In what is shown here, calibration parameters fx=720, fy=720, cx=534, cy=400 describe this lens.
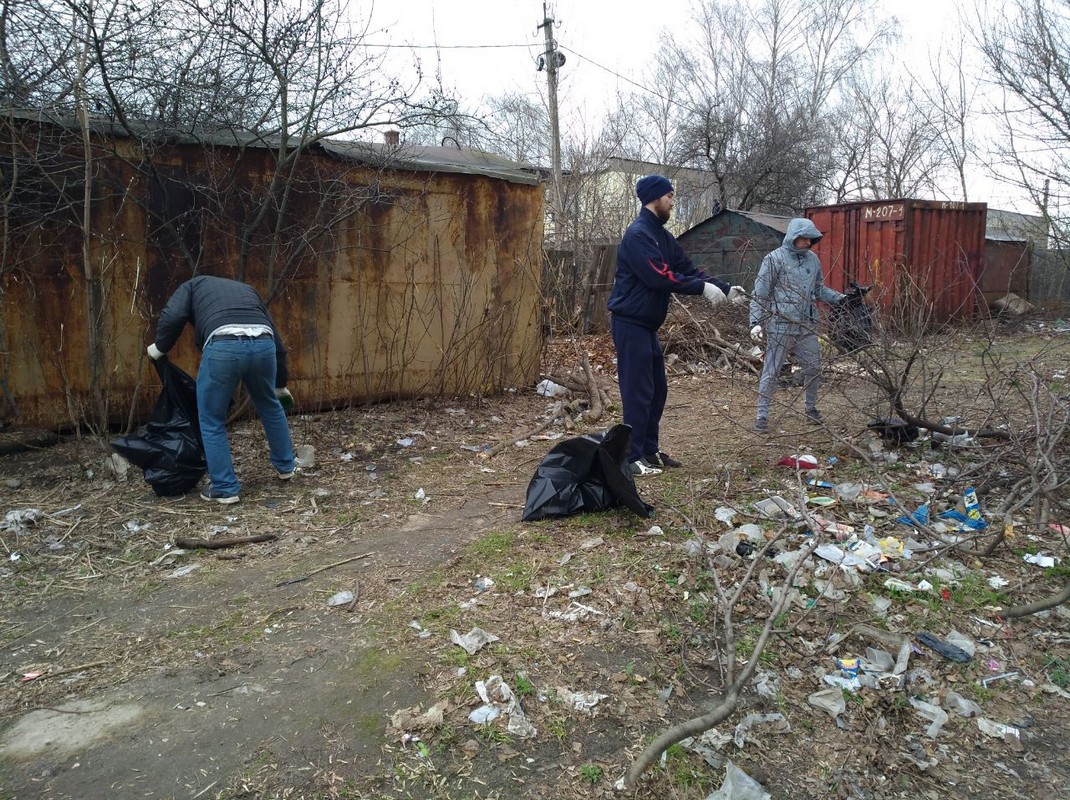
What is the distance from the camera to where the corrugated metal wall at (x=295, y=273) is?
4.90 meters

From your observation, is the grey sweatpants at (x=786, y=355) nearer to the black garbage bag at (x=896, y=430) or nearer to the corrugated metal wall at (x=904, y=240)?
the black garbage bag at (x=896, y=430)

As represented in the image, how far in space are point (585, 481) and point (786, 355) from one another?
229 centimetres

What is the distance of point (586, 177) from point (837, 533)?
1229 cm

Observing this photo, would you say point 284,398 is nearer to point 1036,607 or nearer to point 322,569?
point 322,569

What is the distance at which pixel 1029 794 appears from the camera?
2.07m

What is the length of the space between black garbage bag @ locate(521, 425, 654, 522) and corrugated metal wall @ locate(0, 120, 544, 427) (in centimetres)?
295

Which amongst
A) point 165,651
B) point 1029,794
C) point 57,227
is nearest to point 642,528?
point 1029,794

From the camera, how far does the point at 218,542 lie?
3.66 meters

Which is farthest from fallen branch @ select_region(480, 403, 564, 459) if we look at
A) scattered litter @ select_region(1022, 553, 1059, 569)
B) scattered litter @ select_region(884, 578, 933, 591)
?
scattered litter @ select_region(1022, 553, 1059, 569)

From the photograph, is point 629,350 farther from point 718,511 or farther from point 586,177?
point 586,177

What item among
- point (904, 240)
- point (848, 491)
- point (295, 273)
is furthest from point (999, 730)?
point (904, 240)

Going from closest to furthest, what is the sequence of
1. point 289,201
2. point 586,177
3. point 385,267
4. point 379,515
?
point 379,515
point 289,201
point 385,267
point 586,177

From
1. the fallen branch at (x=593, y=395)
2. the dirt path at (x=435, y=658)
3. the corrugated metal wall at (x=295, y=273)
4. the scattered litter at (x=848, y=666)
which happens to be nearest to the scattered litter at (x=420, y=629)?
the dirt path at (x=435, y=658)

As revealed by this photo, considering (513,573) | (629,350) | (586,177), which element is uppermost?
(586,177)
